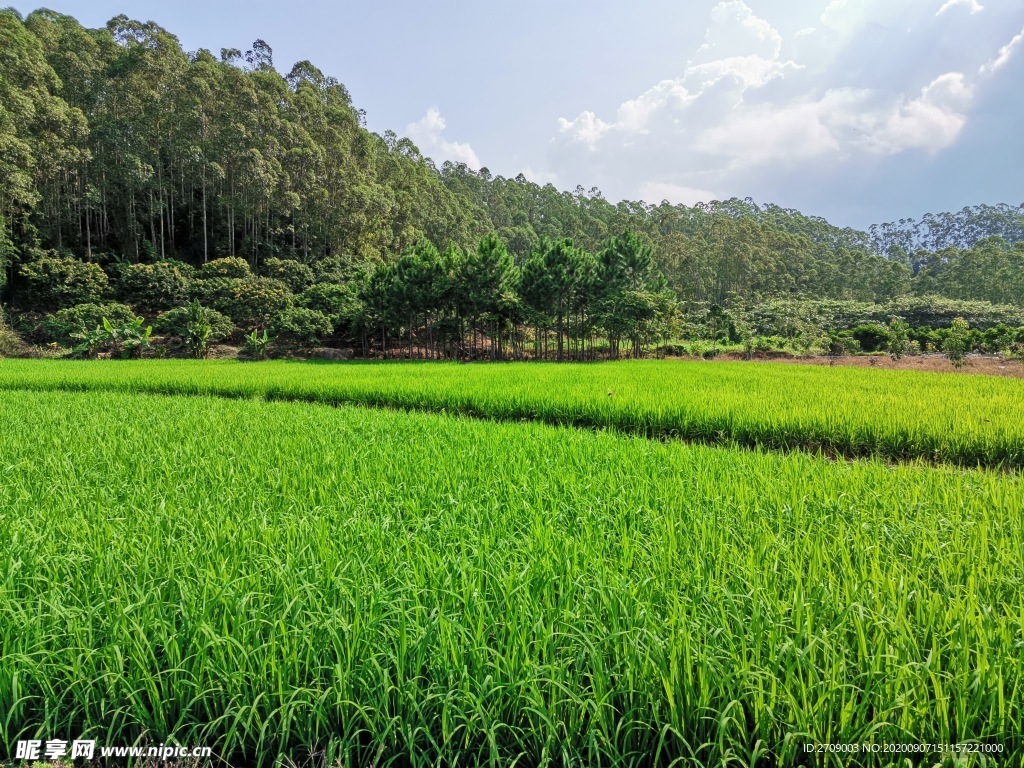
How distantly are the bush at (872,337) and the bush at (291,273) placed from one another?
32.0 m

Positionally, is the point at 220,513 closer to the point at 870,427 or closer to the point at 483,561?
the point at 483,561

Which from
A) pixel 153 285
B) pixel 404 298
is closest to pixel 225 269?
pixel 153 285

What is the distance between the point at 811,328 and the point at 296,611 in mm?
33003

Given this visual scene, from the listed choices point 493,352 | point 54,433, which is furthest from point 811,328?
point 54,433

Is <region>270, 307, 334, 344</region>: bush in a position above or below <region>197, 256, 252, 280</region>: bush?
below

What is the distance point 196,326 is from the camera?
2214 cm

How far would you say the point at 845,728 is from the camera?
1175 mm

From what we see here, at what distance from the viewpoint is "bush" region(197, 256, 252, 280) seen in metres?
26.3

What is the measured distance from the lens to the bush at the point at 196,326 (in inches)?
881

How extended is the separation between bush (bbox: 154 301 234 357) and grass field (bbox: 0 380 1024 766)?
22.3m

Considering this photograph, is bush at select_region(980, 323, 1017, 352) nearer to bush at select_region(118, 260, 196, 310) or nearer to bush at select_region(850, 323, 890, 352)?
bush at select_region(850, 323, 890, 352)

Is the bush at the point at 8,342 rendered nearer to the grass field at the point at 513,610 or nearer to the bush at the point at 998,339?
the grass field at the point at 513,610

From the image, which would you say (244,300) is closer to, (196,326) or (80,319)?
(196,326)

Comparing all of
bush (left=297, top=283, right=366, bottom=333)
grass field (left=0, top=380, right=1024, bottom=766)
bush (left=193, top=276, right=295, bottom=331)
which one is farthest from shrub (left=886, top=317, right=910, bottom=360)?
bush (left=193, top=276, right=295, bottom=331)
